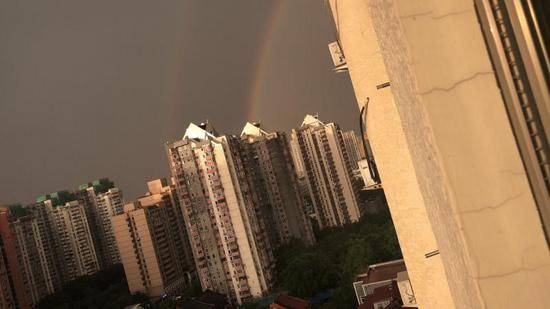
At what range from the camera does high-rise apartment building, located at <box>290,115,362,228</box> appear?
18.7 metres

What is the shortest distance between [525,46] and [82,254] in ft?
80.7

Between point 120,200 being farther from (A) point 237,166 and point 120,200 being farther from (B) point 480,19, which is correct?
(B) point 480,19

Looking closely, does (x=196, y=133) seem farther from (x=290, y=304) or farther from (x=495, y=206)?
(x=495, y=206)

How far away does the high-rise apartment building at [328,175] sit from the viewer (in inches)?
736

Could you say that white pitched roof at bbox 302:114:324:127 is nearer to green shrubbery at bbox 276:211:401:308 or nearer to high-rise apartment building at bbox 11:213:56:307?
green shrubbery at bbox 276:211:401:308

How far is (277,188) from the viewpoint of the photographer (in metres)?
17.6

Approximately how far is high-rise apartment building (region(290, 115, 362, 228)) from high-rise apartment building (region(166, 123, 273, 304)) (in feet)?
15.3

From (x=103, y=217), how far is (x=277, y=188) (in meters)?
11.3

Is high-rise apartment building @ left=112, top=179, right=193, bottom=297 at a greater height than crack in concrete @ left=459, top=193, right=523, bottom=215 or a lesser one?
lesser

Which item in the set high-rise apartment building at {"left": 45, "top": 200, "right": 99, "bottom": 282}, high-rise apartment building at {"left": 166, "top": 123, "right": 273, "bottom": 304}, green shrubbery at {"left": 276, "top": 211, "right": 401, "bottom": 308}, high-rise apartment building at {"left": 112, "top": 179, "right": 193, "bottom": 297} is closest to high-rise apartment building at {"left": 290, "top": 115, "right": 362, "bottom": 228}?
green shrubbery at {"left": 276, "top": 211, "right": 401, "bottom": 308}

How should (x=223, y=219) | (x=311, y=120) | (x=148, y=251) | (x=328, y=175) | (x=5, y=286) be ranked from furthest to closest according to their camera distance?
(x=311, y=120), (x=328, y=175), (x=148, y=251), (x=5, y=286), (x=223, y=219)

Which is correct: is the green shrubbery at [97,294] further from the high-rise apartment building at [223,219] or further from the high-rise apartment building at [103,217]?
the high-rise apartment building at [223,219]

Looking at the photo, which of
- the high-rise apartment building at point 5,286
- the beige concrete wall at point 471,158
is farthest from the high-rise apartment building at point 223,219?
the beige concrete wall at point 471,158

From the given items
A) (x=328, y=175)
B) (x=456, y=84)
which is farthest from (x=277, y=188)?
(x=456, y=84)
